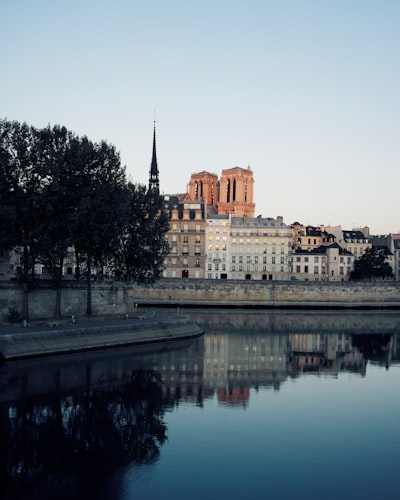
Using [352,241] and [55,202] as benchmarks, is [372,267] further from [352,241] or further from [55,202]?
[55,202]

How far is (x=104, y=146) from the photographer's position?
190 feet

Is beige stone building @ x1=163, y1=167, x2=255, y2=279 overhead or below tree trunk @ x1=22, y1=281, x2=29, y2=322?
overhead

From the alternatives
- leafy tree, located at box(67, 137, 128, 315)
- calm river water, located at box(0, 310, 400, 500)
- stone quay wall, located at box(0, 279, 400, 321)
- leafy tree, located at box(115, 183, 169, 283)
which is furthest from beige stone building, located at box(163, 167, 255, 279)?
calm river water, located at box(0, 310, 400, 500)

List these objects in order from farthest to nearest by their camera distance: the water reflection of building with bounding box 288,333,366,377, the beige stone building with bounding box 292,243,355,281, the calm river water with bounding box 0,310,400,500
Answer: the beige stone building with bounding box 292,243,355,281 < the water reflection of building with bounding box 288,333,366,377 < the calm river water with bounding box 0,310,400,500

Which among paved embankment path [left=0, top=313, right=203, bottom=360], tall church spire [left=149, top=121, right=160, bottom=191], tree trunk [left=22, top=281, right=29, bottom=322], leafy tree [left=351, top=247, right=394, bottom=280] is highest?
tall church spire [left=149, top=121, right=160, bottom=191]

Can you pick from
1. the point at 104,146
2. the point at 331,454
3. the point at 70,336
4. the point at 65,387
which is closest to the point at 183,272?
the point at 104,146

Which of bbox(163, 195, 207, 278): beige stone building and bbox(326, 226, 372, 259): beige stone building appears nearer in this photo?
bbox(163, 195, 207, 278): beige stone building

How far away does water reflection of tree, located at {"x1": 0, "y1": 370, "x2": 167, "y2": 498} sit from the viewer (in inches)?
931

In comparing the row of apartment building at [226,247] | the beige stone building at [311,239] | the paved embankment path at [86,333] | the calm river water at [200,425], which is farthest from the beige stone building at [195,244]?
the calm river water at [200,425]

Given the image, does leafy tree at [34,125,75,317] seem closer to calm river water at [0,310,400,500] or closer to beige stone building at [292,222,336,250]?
calm river water at [0,310,400,500]

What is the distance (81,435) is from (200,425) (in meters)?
5.79

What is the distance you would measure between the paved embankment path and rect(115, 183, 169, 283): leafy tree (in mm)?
7287

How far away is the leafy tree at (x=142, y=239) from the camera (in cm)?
6875

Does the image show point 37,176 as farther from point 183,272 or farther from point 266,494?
point 183,272
